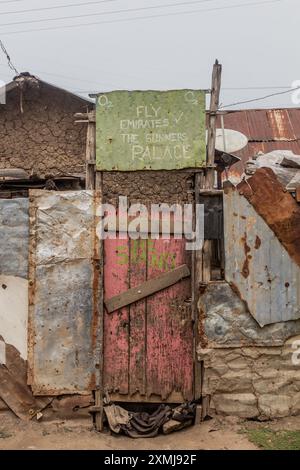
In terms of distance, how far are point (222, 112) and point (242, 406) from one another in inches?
121

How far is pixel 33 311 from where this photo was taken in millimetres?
4688

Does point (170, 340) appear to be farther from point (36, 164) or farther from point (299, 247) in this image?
point (36, 164)

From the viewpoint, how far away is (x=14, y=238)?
4742 millimetres

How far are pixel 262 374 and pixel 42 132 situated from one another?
5.08 m

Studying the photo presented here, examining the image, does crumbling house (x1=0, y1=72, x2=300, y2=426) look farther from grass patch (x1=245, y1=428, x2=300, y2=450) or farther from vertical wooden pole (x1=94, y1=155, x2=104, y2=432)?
grass patch (x1=245, y1=428, x2=300, y2=450)

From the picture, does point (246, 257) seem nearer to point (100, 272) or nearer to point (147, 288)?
point (147, 288)

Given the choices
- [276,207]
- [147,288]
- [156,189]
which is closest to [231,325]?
[147,288]

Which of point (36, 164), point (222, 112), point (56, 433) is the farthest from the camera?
point (36, 164)

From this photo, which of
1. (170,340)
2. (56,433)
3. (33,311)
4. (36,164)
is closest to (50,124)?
(36,164)

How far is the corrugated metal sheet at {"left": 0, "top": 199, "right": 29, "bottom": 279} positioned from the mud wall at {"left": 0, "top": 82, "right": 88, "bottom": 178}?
8.73 feet

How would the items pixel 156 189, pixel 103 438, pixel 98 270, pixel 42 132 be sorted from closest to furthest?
pixel 103 438
pixel 98 270
pixel 156 189
pixel 42 132

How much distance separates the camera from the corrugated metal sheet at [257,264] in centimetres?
463

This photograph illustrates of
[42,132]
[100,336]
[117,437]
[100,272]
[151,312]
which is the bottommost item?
[117,437]

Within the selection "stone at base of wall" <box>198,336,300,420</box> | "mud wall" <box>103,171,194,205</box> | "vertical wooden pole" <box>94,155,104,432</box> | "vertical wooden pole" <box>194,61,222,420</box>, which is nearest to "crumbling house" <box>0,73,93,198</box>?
"mud wall" <box>103,171,194,205</box>
